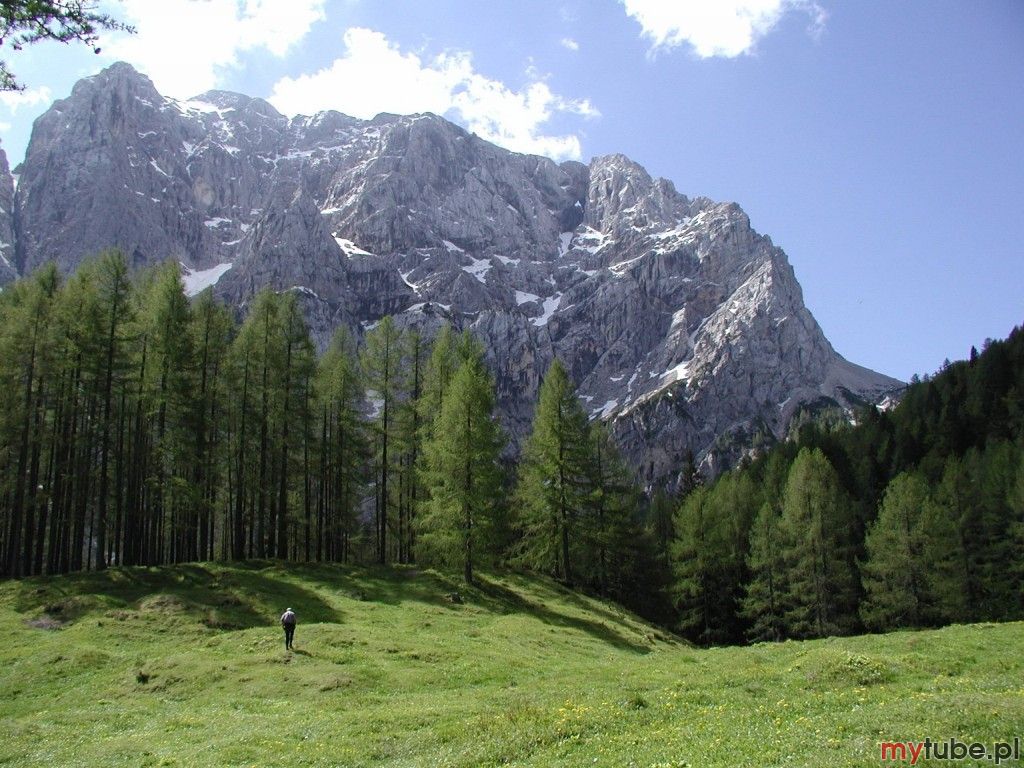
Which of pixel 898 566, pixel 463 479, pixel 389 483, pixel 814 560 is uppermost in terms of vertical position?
pixel 389 483

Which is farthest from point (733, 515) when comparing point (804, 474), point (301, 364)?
point (301, 364)

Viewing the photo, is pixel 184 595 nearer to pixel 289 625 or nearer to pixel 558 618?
pixel 289 625

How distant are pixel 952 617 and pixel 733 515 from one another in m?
20.2

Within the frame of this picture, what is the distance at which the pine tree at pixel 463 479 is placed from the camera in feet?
143

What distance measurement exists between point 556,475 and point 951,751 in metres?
42.2

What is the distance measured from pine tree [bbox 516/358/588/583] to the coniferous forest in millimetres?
186

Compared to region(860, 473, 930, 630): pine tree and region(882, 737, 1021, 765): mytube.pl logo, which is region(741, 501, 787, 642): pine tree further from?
region(882, 737, 1021, 765): mytube.pl logo

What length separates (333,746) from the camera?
16188mm

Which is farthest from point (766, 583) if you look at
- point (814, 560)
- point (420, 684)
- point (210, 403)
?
point (210, 403)

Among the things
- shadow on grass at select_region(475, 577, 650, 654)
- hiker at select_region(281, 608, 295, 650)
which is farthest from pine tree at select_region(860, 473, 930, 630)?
Result: hiker at select_region(281, 608, 295, 650)

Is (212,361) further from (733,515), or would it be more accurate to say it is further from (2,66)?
(733,515)

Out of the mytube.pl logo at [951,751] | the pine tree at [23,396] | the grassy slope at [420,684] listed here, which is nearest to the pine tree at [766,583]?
the grassy slope at [420,684]

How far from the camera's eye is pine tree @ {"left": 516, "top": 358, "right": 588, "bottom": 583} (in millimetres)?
52469

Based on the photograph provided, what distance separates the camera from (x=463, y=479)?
147ft
